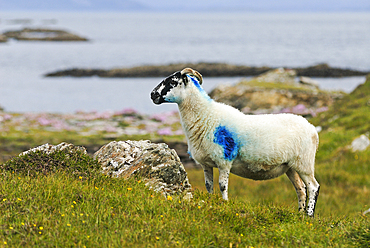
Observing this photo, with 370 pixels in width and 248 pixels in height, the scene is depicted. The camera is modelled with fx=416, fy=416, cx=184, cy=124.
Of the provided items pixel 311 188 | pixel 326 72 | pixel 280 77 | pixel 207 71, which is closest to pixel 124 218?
pixel 311 188

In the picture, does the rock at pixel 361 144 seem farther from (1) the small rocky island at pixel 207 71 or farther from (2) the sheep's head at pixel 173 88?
(1) the small rocky island at pixel 207 71

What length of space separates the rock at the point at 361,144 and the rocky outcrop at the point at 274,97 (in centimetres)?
998

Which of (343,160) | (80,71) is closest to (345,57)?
Answer: (80,71)

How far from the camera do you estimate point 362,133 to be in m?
18.3

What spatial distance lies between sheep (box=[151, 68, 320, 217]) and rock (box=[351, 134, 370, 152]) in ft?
31.0

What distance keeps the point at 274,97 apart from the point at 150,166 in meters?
23.0

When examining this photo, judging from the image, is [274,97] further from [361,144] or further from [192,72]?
[192,72]

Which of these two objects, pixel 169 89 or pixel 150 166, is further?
pixel 150 166

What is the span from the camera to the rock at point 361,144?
56.8ft

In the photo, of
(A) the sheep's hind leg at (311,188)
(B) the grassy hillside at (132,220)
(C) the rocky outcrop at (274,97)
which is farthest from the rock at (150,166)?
(C) the rocky outcrop at (274,97)

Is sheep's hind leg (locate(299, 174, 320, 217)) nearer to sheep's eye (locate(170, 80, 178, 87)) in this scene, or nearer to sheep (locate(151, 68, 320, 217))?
sheep (locate(151, 68, 320, 217))

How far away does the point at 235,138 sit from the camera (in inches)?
329

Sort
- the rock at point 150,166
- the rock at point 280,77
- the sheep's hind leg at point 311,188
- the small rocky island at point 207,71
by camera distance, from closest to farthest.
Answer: the rock at point 150,166 < the sheep's hind leg at point 311,188 < the rock at point 280,77 < the small rocky island at point 207,71

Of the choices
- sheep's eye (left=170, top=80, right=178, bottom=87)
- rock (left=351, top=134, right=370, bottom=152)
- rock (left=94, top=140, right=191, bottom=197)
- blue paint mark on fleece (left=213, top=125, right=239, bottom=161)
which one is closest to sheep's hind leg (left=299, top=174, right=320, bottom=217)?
blue paint mark on fleece (left=213, top=125, right=239, bottom=161)
